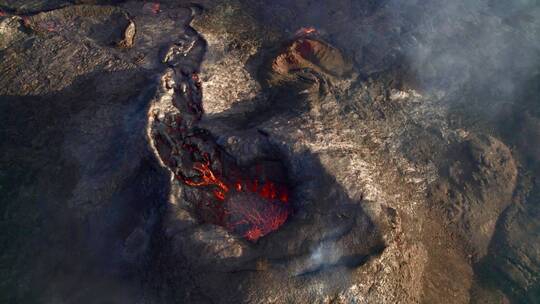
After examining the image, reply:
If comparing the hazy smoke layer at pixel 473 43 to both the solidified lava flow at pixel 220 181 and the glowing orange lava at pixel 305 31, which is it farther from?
the solidified lava flow at pixel 220 181

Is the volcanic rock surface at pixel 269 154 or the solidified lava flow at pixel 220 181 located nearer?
the volcanic rock surface at pixel 269 154

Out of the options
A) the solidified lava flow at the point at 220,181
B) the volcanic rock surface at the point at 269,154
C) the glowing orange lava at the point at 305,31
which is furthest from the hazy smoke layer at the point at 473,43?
the solidified lava flow at the point at 220,181

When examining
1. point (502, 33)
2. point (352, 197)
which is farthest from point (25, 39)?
point (502, 33)

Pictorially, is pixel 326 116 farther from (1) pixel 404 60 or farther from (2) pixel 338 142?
(1) pixel 404 60

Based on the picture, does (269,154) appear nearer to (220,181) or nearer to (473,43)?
(220,181)

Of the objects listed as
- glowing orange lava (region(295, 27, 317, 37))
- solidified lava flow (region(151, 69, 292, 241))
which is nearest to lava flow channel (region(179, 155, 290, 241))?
solidified lava flow (region(151, 69, 292, 241))

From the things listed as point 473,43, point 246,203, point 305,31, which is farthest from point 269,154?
point 473,43

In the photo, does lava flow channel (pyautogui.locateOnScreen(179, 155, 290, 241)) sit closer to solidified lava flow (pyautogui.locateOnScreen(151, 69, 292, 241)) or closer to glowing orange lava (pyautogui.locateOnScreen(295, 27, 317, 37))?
solidified lava flow (pyautogui.locateOnScreen(151, 69, 292, 241))
